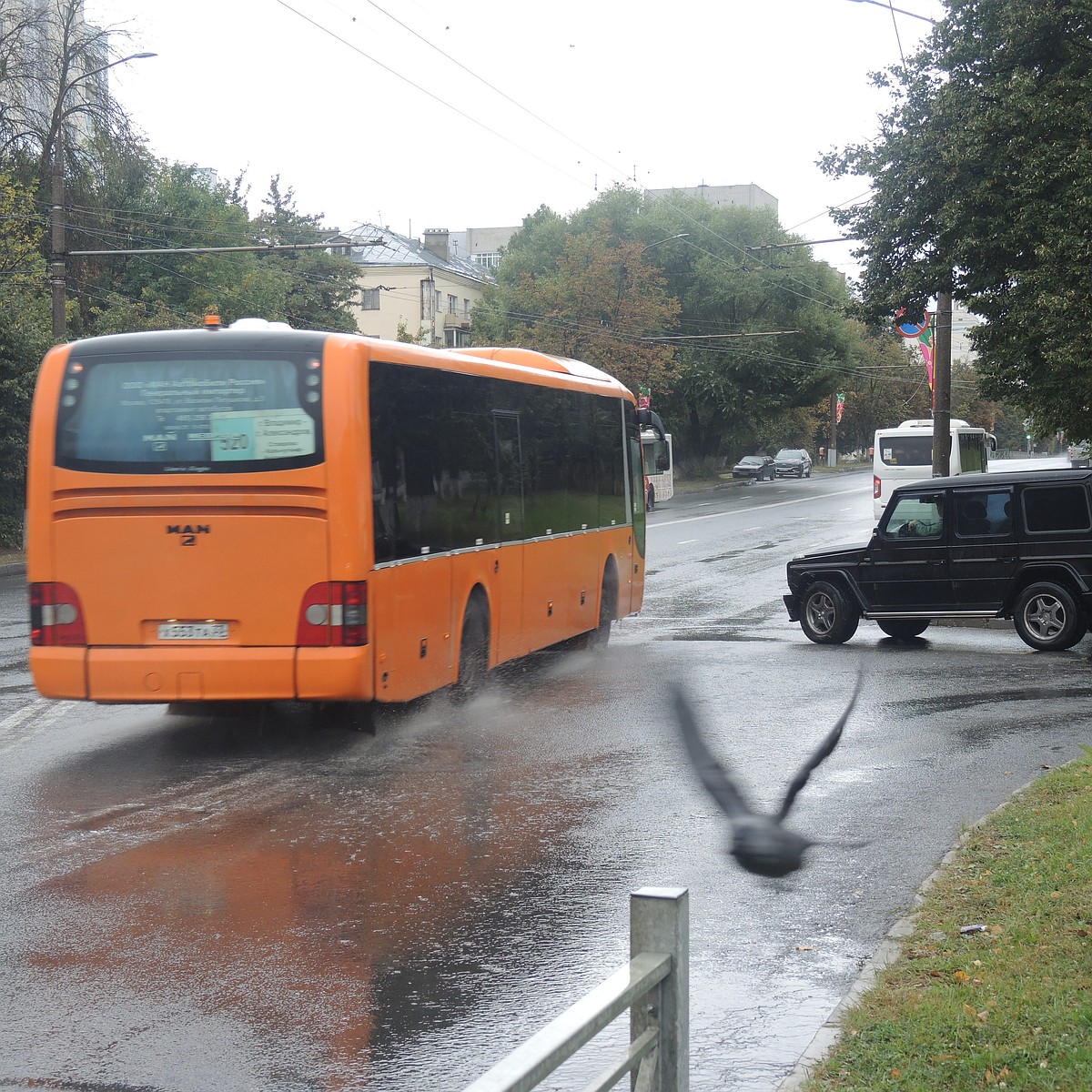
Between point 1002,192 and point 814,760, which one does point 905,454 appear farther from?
point 814,760

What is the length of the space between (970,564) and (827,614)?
163 cm

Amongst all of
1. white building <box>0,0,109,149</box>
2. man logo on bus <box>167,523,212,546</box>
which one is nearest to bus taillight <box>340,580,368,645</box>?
man logo on bus <box>167,523,212,546</box>

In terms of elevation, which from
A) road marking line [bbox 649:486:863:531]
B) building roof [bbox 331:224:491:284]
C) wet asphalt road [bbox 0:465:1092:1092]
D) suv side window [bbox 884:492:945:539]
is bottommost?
wet asphalt road [bbox 0:465:1092:1092]

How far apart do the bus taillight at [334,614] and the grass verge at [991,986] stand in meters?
4.08

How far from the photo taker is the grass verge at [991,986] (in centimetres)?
427

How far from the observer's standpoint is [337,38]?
19.5 m

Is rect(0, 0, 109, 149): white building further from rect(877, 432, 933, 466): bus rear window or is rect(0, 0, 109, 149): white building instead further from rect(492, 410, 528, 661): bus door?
rect(492, 410, 528, 661): bus door

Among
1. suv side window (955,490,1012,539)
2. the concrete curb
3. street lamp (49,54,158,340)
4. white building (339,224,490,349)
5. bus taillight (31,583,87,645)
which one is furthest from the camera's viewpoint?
white building (339,224,490,349)

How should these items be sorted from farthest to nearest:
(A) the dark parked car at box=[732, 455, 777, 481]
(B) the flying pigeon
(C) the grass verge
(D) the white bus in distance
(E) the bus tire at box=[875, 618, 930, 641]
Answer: (A) the dark parked car at box=[732, 455, 777, 481], (D) the white bus in distance, (E) the bus tire at box=[875, 618, 930, 641], (B) the flying pigeon, (C) the grass verge

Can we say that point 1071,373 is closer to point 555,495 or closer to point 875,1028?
point 555,495

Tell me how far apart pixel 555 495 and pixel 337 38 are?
8.67 m

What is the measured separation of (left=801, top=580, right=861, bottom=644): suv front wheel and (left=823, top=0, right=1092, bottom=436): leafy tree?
449 cm

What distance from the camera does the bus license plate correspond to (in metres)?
9.56

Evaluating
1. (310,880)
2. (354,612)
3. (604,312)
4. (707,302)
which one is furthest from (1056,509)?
(707,302)
